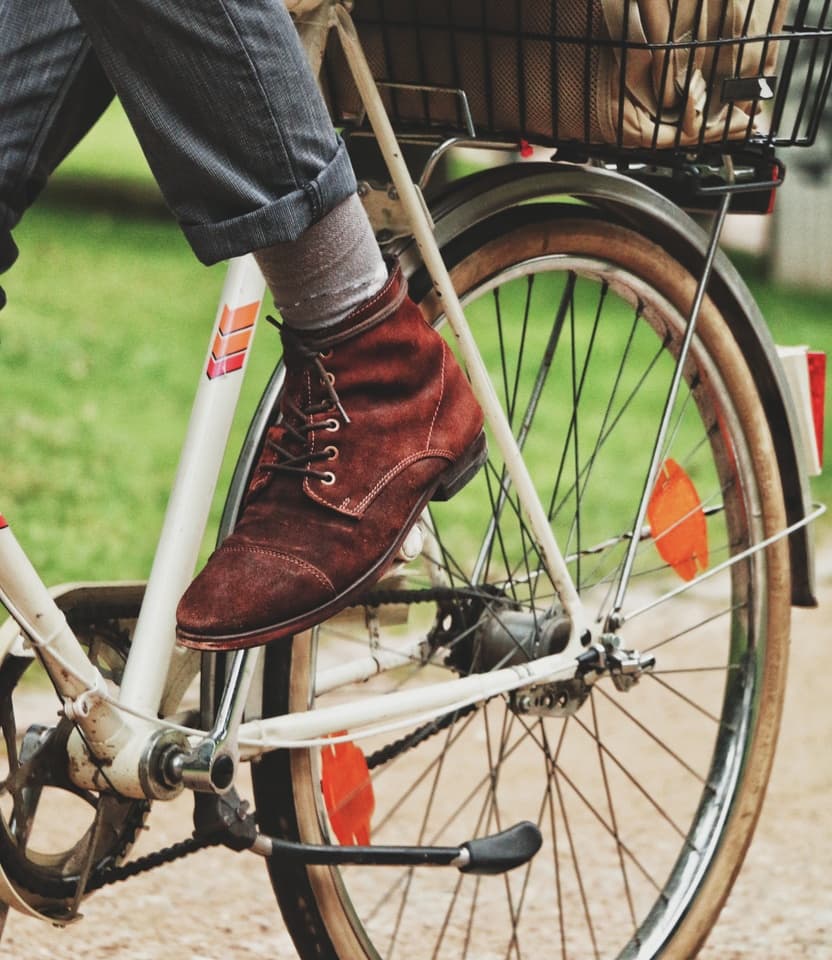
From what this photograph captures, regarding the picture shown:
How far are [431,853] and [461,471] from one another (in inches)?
17.5

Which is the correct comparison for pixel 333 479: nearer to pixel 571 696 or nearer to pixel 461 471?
pixel 461 471

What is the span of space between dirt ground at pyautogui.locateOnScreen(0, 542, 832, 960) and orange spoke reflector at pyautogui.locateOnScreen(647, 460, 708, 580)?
2.04 feet

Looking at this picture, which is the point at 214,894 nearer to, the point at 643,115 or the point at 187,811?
the point at 187,811

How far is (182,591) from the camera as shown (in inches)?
65.0

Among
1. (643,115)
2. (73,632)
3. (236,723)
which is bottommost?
(236,723)

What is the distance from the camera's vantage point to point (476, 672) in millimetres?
1981

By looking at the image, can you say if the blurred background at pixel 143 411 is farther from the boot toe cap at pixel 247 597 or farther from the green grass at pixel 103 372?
the boot toe cap at pixel 247 597

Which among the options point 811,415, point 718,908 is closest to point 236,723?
point 718,908

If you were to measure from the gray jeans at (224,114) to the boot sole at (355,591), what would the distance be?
0.33 metres

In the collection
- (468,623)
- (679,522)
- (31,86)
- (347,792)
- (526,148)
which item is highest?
(526,148)

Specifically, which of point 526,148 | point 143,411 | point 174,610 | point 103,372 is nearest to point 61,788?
point 174,610

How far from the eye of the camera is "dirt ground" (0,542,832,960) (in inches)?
94.4

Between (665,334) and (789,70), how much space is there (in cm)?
51

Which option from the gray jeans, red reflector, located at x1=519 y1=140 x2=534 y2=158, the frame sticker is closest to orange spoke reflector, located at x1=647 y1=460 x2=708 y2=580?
red reflector, located at x1=519 y1=140 x2=534 y2=158
